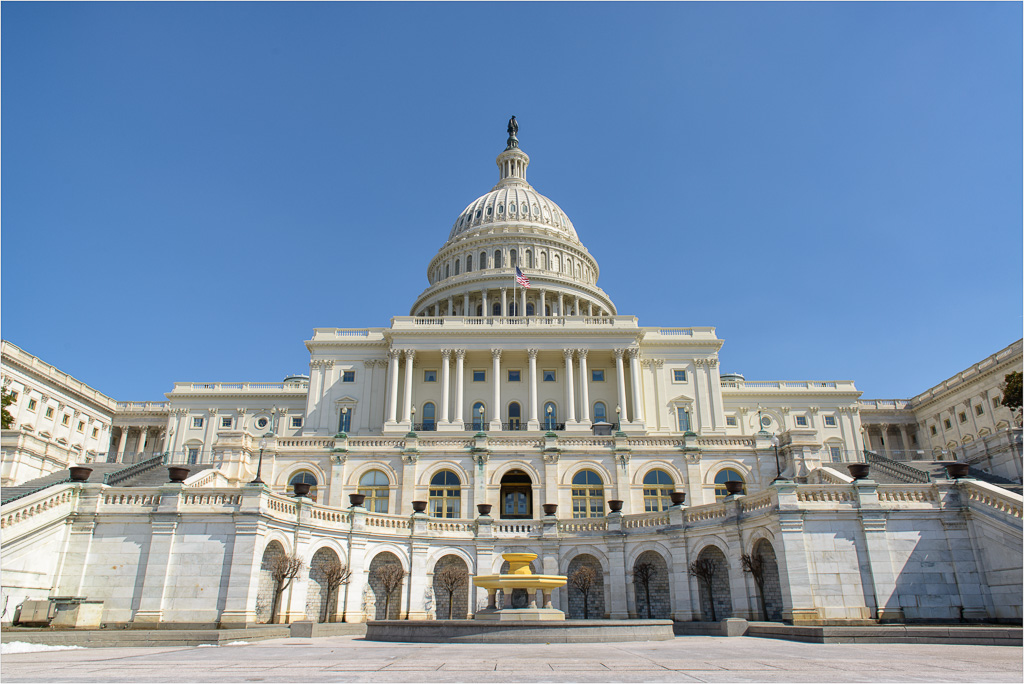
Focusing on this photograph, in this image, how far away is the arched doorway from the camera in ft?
151

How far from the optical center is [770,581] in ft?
96.5

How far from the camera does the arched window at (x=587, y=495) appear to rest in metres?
44.4

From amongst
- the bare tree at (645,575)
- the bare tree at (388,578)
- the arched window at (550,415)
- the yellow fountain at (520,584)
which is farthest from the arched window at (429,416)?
the yellow fountain at (520,584)

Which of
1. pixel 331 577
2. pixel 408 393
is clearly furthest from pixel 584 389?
pixel 331 577

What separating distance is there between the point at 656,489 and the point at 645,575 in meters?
10.9

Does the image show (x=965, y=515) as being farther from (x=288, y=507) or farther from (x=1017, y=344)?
(x=1017, y=344)

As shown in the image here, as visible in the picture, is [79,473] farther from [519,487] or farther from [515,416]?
[515,416]

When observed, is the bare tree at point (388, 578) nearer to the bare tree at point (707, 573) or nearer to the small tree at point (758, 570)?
the bare tree at point (707, 573)

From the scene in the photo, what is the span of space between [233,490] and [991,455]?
5026 centimetres

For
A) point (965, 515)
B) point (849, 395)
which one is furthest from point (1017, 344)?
point (965, 515)

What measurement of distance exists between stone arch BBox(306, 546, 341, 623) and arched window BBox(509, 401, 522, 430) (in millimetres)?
40982

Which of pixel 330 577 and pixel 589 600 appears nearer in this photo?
pixel 330 577

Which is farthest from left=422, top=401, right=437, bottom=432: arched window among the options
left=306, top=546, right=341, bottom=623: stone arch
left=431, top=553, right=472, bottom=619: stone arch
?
left=306, top=546, right=341, bottom=623: stone arch

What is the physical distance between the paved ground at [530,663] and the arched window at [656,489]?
23762 millimetres
